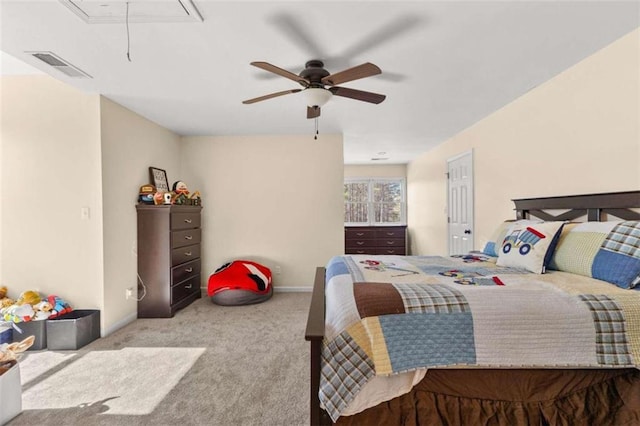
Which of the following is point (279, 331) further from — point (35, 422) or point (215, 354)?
point (35, 422)

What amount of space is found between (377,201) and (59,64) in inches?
240

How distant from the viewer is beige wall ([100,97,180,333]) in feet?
9.59

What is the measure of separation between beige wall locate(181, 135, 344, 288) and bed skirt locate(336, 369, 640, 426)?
10.2 feet

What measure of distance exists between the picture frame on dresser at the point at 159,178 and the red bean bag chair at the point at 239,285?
1291 millimetres

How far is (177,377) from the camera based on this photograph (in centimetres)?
214

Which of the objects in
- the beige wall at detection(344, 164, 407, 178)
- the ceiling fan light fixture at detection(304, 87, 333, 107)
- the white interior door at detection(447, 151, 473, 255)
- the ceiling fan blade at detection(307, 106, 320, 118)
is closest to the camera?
the ceiling fan light fixture at detection(304, 87, 333, 107)

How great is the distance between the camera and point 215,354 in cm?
248

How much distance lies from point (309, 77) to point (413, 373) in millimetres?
1931

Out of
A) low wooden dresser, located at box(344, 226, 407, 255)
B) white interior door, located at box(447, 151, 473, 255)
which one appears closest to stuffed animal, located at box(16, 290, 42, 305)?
white interior door, located at box(447, 151, 473, 255)

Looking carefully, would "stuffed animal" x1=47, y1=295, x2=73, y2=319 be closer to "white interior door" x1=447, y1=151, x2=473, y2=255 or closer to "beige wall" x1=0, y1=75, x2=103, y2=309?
"beige wall" x1=0, y1=75, x2=103, y2=309

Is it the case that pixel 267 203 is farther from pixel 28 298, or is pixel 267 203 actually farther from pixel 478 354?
pixel 478 354

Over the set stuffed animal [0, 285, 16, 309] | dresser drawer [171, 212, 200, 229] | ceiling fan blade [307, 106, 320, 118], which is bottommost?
stuffed animal [0, 285, 16, 309]

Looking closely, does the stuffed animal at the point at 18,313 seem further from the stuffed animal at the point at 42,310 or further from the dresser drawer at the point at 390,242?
the dresser drawer at the point at 390,242

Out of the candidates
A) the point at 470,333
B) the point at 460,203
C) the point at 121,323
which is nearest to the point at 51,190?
the point at 121,323
